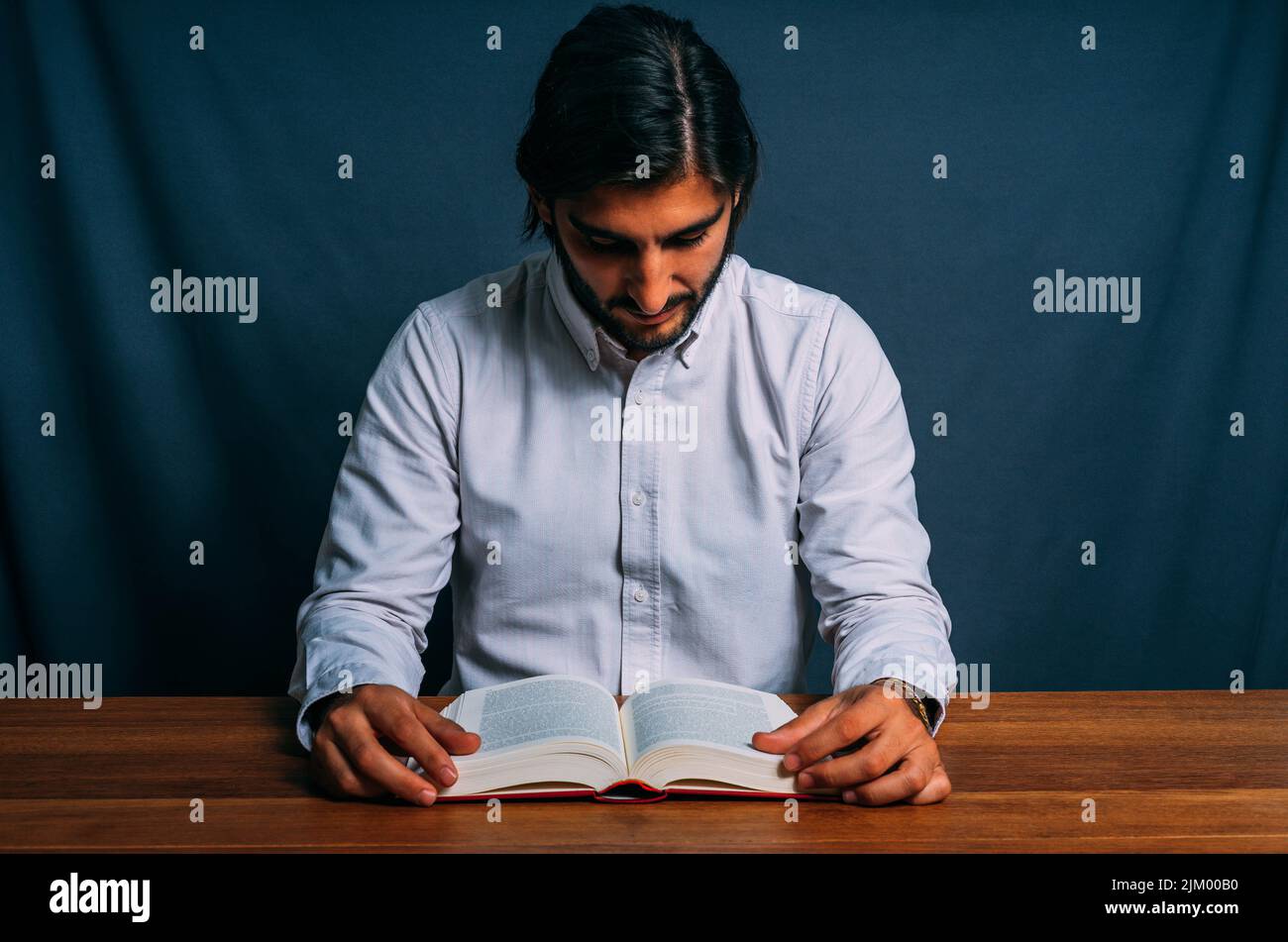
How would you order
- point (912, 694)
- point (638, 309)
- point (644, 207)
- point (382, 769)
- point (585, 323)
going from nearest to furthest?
1. point (382, 769)
2. point (912, 694)
3. point (644, 207)
4. point (638, 309)
5. point (585, 323)

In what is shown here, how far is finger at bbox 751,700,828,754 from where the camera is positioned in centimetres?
106

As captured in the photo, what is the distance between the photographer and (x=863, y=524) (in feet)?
4.88

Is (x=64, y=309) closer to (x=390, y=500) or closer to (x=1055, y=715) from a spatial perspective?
(x=390, y=500)

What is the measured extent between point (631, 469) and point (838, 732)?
596 millimetres

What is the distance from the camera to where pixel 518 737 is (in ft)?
3.53

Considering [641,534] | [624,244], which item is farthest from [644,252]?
[641,534]

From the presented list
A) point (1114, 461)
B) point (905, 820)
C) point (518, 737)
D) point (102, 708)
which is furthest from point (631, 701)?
point (1114, 461)

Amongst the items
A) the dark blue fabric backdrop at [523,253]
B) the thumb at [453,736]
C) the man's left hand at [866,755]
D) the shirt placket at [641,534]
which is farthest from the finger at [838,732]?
the dark blue fabric backdrop at [523,253]

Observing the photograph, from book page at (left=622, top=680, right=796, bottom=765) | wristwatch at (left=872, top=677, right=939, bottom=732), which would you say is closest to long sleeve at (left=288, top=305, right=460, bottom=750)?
book page at (left=622, top=680, right=796, bottom=765)

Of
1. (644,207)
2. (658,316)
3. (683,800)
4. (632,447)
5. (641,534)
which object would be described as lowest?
(683,800)

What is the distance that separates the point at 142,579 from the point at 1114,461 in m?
1.99

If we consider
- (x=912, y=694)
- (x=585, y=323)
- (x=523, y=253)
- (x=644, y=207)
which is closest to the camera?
(x=912, y=694)

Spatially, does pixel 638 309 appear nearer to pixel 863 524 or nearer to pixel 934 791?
pixel 863 524

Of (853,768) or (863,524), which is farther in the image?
(863,524)
